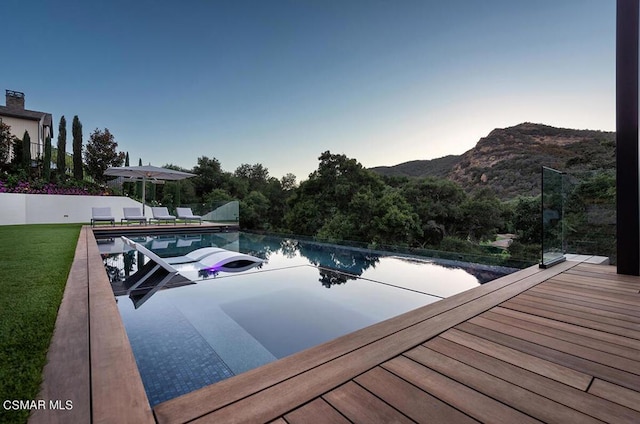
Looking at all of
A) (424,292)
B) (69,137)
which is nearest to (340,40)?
(424,292)

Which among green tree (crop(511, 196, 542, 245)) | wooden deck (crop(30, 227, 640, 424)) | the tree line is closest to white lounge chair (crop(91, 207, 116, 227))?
the tree line

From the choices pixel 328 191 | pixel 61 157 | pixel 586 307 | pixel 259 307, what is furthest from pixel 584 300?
pixel 61 157

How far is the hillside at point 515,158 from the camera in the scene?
1578 cm

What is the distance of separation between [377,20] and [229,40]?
4718mm

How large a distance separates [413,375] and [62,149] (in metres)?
20.3

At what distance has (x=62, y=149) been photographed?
15734 millimetres

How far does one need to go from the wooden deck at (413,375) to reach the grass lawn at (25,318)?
0.06m

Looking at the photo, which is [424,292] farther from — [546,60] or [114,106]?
[114,106]

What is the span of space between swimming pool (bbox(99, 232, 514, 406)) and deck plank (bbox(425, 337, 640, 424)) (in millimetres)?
1246

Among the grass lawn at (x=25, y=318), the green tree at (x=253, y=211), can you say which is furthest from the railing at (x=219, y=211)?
the grass lawn at (x=25, y=318)

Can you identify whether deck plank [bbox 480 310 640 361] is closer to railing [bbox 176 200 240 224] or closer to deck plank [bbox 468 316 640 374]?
deck plank [bbox 468 316 640 374]

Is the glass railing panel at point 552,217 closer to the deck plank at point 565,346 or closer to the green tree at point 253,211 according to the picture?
the deck plank at point 565,346

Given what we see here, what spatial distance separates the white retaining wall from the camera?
11.5 m

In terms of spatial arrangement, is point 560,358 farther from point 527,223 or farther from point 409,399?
point 527,223
